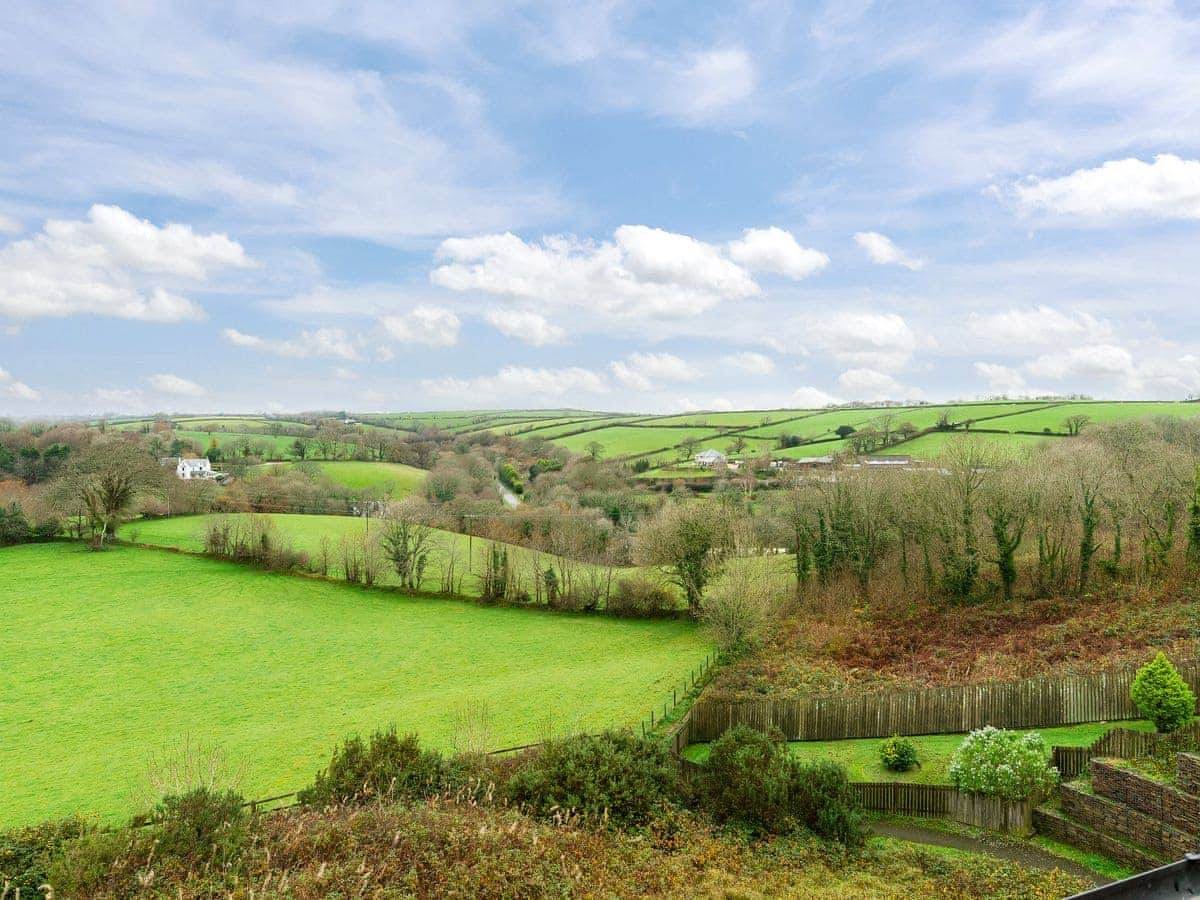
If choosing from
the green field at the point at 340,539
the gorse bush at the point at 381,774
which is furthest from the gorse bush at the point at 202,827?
the green field at the point at 340,539

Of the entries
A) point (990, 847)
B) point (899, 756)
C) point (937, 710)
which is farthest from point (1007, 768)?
point (937, 710)

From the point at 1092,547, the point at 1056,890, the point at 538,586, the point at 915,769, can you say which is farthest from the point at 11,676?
the point at 1092,547

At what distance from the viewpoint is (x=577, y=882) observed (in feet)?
35.4

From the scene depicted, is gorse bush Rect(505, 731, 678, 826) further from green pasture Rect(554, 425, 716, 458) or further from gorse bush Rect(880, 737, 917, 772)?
green pasture Rect(554, 425, 716, 458)

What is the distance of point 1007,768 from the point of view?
14.8 metres

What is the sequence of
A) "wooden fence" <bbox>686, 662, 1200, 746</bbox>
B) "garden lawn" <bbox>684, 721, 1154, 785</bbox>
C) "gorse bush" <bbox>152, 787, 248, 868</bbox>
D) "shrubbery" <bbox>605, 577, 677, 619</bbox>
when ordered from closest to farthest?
1. "gorse bush" <bbox>152, 787, 248, 868</bbox>
2. "garden lawn" <bbox>684, 721, 1154, 785</bbox>
3. "wooden fence" <bbox>686, 662, 1200, 746</bbox>
4. "shrubbery" <bbox>605, 577, 677, 619</bbox>

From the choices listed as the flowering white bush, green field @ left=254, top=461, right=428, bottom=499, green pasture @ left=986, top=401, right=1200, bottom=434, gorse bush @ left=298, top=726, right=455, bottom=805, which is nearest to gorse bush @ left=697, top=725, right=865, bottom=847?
the flowering white bush

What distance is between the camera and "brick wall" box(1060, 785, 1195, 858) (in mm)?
12548

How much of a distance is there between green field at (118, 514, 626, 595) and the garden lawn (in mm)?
26995

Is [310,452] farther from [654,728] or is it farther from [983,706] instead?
[983,706]

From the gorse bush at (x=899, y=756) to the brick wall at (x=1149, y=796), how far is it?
15.4ft

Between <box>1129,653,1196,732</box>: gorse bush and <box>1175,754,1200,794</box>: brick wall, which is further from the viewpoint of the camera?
<box>1129,653,1196,732</box>: gorse bush

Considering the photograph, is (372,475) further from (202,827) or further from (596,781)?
(202,827)

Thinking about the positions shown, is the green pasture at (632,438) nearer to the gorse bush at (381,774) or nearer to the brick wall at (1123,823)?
the gorse bush at (381,774)
